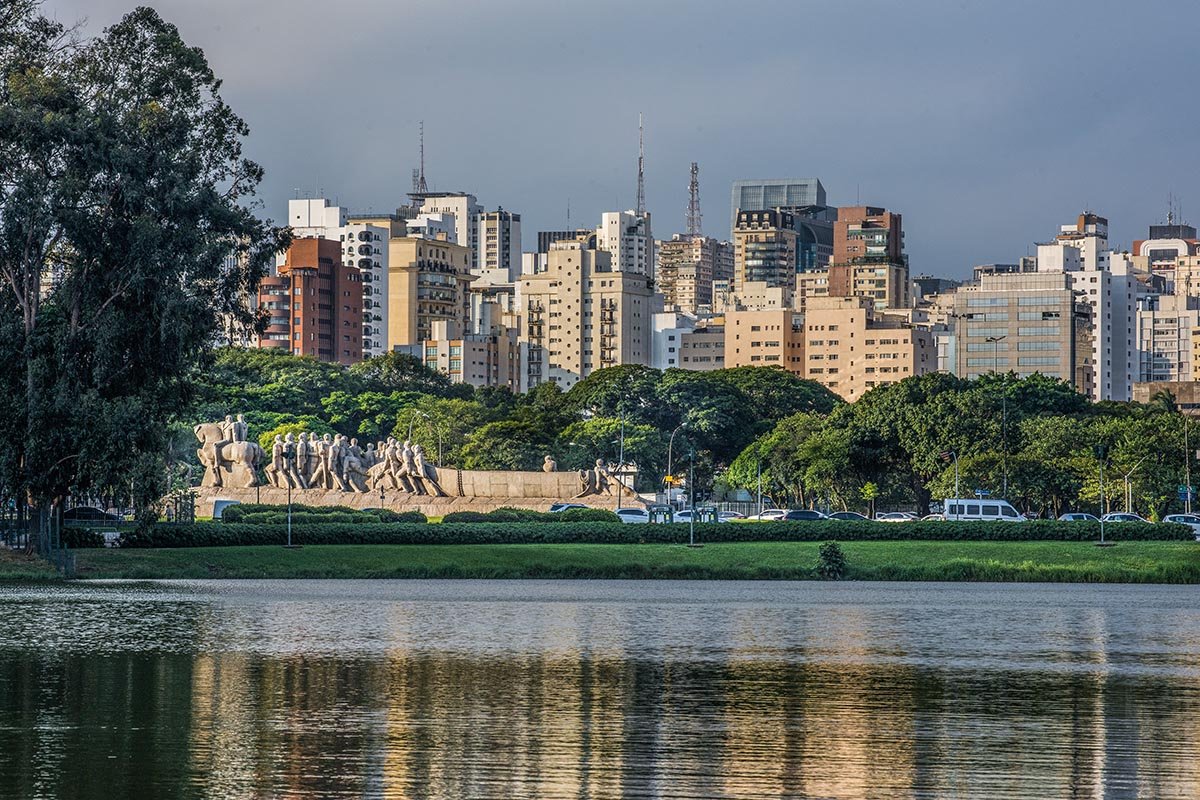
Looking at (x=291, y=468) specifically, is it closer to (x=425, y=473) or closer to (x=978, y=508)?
(x=425, y=473)

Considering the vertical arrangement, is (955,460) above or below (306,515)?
above

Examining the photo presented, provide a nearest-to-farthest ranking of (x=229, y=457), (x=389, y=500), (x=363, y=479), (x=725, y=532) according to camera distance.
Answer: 1. (x=725, y=532)
2. (x=389, y=500)
3. (x=229, y=457)
4. (x=363, y=479)

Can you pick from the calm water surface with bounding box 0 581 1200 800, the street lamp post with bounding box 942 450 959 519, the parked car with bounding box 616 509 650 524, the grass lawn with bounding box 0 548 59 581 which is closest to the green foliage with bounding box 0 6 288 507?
the grass lawn with bounding box 0 548 59 581

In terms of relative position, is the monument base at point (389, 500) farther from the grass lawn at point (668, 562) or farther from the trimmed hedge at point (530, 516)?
the grass lawn at point (668, 562)

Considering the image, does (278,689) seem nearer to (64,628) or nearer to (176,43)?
(64,628)

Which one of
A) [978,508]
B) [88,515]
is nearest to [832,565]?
[978,508]

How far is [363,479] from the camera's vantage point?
93438 mm

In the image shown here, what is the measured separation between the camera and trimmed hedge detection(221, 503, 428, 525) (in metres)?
72.7

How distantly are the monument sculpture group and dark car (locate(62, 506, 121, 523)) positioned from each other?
15.5 m

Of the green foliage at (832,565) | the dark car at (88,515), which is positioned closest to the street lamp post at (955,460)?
the green foliage at (832,565)

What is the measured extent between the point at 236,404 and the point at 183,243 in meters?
74.9

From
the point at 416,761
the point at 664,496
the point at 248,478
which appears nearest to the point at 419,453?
the point at 248,478

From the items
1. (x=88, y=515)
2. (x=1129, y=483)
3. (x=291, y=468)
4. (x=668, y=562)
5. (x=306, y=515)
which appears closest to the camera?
(x=668, y=562)

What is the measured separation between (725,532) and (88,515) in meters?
26.3
